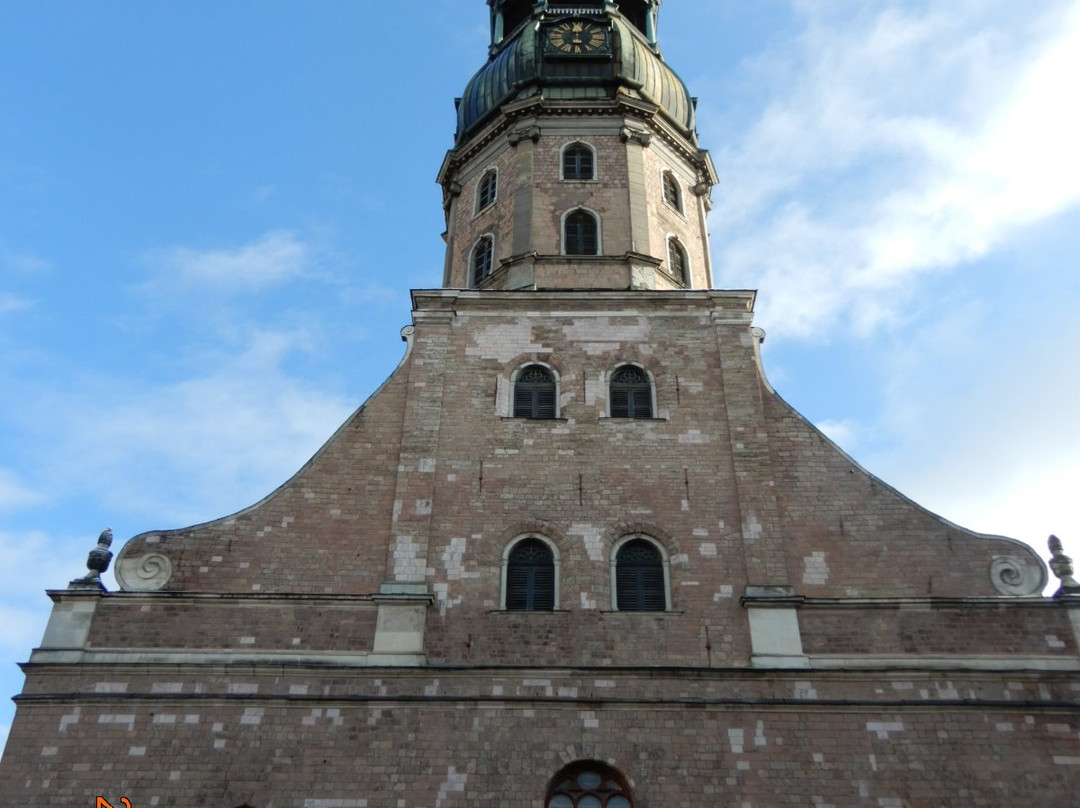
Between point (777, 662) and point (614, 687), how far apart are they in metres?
2.27

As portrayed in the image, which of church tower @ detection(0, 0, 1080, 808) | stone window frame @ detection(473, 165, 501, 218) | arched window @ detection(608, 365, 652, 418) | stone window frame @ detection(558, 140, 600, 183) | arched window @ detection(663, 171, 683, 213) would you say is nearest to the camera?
church tower @ detection(0, 0, 1080, 808)

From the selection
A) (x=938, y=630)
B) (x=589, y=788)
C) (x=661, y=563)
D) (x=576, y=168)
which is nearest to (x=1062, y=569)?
(x=938, y=630)

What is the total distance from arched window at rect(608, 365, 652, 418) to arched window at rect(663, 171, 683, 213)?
534 cm

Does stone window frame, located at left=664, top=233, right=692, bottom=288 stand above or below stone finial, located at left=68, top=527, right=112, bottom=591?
above

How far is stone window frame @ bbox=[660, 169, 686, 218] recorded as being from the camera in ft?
73.9

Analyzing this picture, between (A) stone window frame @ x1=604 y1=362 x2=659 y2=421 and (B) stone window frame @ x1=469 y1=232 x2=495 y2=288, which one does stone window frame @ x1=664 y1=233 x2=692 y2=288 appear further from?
(B) stone window frame @ x1=469 y1=232 x2=495 y2=288

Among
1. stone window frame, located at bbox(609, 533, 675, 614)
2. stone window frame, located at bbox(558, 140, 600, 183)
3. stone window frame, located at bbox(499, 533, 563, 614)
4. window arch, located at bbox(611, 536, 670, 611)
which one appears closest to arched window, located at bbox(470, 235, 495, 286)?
stone window frame, located at bbox(558, 140, 600, 183)

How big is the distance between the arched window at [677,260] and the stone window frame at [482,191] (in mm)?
3645

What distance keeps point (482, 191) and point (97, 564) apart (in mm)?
10991

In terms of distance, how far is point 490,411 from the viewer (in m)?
18.1

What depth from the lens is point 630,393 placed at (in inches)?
725

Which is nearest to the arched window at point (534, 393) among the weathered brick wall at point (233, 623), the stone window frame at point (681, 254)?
the stone window frame at point (681, 254)

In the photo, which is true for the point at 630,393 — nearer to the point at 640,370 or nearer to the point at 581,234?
the point at 640,370

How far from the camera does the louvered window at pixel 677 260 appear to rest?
21.5 m
